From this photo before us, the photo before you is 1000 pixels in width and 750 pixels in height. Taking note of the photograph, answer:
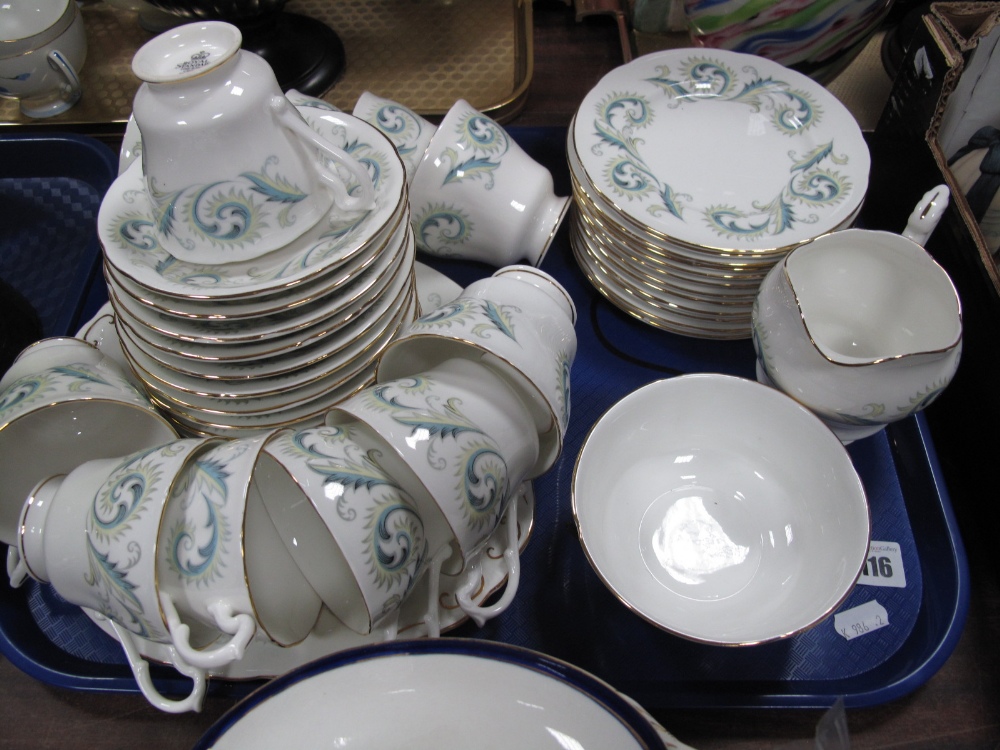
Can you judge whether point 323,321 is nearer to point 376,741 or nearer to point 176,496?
point 176,496

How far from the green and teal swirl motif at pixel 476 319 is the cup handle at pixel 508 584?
14cm

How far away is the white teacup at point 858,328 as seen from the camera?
1.87 ft

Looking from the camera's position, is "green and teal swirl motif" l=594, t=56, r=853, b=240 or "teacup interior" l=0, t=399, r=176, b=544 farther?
"green and teal swirl motif" l=594, t=56, r=853, b=240

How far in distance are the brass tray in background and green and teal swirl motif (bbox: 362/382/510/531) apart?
531 millimetres

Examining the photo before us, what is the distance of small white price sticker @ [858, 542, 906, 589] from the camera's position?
0.61m

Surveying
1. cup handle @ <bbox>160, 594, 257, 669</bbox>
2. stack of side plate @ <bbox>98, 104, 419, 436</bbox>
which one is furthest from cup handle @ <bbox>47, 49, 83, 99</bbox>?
cup handle @ <bbox>160, 594, 257, 669</bbox>

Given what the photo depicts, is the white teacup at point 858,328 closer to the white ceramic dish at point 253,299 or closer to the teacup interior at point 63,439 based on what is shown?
the white ceramic dish at point 253,299

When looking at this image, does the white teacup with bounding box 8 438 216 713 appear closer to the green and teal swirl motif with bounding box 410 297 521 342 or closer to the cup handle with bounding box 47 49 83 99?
the green and teal swirl motif with bounding box 410 297 521 342

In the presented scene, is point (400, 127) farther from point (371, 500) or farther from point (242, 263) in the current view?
point (371, 500)

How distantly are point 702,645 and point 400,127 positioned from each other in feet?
1.76

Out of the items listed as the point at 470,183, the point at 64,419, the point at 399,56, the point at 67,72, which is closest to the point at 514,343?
the point at 470,183

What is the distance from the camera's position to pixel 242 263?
0.55 metres

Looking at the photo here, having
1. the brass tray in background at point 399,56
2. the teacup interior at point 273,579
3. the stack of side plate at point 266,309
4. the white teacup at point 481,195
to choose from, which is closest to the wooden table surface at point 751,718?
the teacup interior at point 273,579

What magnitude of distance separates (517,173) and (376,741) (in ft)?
1.68
